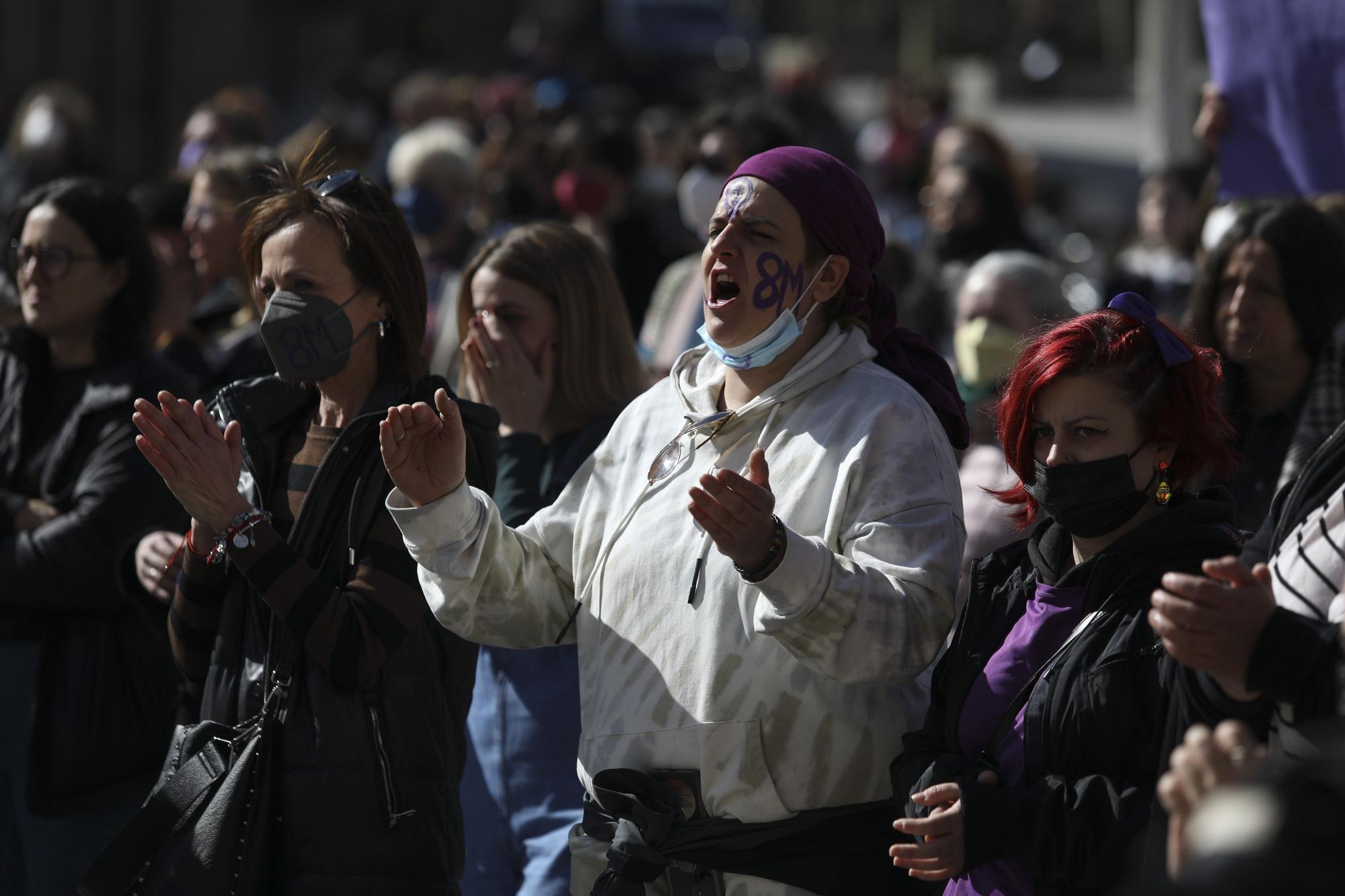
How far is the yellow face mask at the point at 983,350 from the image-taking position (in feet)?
17.5

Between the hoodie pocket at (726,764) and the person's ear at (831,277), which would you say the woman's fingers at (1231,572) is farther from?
the person's ear at (831,277)

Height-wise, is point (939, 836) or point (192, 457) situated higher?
point (192, 457)

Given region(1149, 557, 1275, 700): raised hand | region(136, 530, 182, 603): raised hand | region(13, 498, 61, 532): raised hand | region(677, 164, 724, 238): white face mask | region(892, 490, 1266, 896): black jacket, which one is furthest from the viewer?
region(677, 164, 724, 238): white face mask

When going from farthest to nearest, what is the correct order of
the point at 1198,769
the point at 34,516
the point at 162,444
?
the point at 34,516 → the point at 162,444 → the point at 1198,769

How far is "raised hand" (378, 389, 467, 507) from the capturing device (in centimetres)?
335

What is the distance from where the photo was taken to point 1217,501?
3.16m

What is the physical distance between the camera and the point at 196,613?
376 centimetres

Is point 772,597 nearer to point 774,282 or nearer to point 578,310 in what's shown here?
point 774,282

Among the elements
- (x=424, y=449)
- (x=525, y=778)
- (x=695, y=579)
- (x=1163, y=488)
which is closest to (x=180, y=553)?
(x=424, y=449)

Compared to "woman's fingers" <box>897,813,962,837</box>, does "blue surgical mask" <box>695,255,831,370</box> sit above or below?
above

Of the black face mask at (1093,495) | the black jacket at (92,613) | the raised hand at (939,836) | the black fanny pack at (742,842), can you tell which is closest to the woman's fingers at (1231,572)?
the black face mask at (1093,495)

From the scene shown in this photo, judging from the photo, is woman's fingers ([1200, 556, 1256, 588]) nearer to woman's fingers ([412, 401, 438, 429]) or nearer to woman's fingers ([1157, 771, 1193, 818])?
woman's fingers ([1157, 771, 1193, 818])

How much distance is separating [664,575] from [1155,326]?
1.00 m

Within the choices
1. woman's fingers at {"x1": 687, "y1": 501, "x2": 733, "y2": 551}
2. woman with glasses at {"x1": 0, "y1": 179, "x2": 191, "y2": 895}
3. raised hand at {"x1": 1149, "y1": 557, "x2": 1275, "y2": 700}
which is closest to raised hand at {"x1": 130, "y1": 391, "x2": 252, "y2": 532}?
woman with glasses at {"x1": 0, "y1": 179, "x2": 191, "y2": 895}
